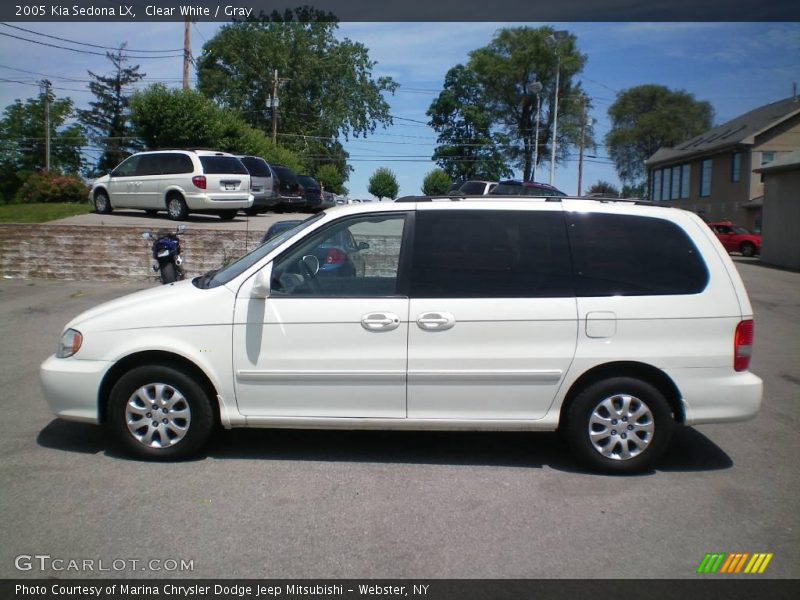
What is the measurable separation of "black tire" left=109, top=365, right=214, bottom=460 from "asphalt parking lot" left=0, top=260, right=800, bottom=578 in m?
0.17

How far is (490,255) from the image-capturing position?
212 inches

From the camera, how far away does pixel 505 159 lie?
163 feet

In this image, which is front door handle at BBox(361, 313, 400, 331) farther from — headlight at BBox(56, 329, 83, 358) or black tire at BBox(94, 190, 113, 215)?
black tire at BBox(94, 190, 113, 215)

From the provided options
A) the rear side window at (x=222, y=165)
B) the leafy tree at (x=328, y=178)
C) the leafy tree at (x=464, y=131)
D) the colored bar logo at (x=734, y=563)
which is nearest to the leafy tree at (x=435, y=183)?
the leafy tree at (x=464, y=131)

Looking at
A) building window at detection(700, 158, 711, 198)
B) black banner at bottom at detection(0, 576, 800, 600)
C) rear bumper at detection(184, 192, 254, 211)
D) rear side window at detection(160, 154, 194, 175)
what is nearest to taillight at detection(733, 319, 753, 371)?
black banner at bottom at detection(0, 576, 800, 600)

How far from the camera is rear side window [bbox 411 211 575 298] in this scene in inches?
209

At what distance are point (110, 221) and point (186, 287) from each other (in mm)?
15384

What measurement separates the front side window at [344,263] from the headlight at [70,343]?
146 cm

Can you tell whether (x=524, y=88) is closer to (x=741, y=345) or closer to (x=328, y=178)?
(x=328, y=178)

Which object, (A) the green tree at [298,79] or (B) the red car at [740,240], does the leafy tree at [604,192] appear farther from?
(A) the green tree at [298,79]

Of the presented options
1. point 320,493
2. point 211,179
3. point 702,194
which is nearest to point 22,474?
point 320,493

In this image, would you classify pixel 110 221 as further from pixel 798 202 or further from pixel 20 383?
pixel 798 202

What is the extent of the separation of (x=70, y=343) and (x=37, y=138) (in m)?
77.7

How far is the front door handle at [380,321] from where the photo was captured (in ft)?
17.1
